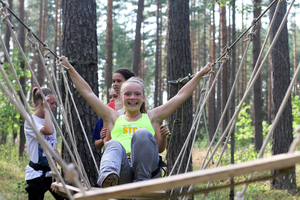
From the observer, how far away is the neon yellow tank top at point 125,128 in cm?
177

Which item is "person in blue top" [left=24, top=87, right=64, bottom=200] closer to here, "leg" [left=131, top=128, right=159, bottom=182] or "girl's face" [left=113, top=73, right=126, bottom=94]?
"girl's face" [left=113, top=73, right=126, bottom=94]

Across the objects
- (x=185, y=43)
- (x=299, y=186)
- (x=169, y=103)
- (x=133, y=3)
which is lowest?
(x=299, y=186)

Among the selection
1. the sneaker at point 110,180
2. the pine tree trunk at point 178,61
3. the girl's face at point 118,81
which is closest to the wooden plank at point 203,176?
the sneaker at point 110,180

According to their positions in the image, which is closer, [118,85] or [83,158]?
[118,85]

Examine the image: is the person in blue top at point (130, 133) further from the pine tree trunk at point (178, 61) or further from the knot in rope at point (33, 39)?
the pine tree trunk at point (178, 61)

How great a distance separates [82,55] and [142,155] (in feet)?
5.24

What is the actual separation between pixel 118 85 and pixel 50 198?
2.09 meters

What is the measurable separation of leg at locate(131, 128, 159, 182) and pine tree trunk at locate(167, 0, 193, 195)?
1833mm

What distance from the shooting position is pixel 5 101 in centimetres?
536

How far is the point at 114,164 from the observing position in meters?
1.38

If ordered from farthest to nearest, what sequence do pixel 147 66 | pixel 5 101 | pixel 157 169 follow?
pixel 147 66, pixel 5 101, pixel 157 169

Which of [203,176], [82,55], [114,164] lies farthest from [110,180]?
[82,55]

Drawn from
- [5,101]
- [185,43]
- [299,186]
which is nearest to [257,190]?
[299,186]

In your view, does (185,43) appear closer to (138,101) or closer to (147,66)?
(138,101)
